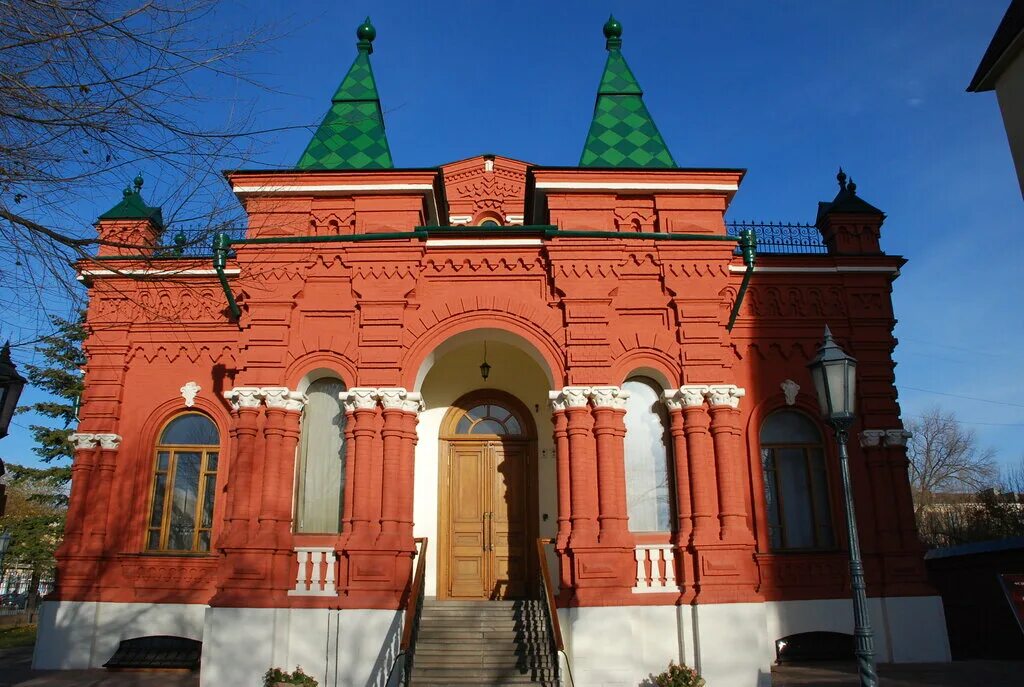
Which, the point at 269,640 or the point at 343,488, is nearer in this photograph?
the point at 269,640

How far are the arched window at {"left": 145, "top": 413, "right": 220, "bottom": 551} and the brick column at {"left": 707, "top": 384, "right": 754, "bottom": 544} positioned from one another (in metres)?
8.33

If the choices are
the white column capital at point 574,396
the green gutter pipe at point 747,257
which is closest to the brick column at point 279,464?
the white column capital at point 574,396

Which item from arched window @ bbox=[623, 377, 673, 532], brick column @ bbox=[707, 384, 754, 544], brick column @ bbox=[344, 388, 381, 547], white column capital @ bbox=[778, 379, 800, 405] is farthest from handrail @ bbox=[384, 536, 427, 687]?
white column capital @ bbox=[778, 379, 800, 405]

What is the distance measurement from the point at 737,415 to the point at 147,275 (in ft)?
28.1

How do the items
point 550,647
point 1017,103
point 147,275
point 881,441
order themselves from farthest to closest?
point 881,441, point 550,647, point 1017,103, point 147,275

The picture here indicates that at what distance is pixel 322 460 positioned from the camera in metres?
12.4

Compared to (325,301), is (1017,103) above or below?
above

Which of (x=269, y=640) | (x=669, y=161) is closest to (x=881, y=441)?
(x=669, y=161)

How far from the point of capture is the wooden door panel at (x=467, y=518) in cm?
1332

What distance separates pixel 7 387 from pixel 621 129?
11137mm

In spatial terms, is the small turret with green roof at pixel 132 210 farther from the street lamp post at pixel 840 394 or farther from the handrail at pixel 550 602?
the street lamp post at pixel 840 394

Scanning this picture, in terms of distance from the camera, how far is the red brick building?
Result: 439 inches

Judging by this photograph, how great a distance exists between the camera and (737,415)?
40.0ft

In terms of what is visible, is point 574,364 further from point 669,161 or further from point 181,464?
point 181,464
